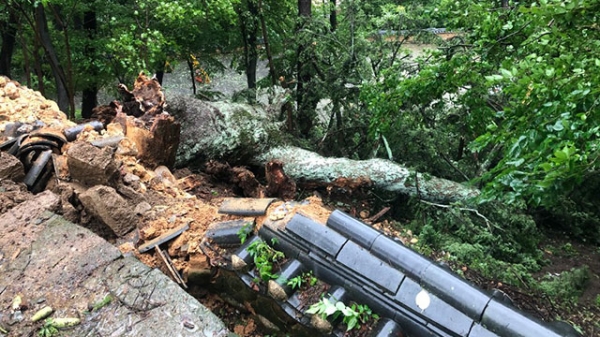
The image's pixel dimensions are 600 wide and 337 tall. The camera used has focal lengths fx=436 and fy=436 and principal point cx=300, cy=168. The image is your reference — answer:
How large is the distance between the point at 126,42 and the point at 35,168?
3.99 meters

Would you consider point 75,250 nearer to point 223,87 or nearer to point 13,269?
point 13,269

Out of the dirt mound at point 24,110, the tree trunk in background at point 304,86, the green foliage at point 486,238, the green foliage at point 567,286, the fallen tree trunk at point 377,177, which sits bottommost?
the green foliage at point 567,286

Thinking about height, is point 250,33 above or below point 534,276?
above

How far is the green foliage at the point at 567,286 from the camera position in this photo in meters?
4.52

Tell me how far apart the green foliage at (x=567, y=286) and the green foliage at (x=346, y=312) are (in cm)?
295

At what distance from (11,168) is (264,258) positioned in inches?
96.7

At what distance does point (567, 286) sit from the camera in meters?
4.73

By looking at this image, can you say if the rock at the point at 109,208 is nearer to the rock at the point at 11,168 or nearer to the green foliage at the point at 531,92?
the rock at the point at 11,168

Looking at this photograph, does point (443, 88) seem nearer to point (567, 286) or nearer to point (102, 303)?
point (567, 286)

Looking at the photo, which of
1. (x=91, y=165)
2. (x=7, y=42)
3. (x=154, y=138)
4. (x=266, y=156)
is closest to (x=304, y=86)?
(x=266, y=156)

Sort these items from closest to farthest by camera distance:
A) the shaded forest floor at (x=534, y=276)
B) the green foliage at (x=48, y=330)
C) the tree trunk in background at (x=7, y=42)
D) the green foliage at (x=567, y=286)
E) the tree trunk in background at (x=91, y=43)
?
the green foliage at (x=48, y=330), the shaded forest floor at (x=534, y=276), the green foliage at (x=567, y=286), the tree trunk in background at (x=7, y=42), the tree trunk in background at (x=91, y=43)

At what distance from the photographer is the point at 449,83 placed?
425 cm

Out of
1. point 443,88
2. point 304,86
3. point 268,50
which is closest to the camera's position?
point 443,88

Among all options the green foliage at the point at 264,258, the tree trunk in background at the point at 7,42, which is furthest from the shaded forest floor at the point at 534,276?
the tree trunk in background at the point at 7,42
